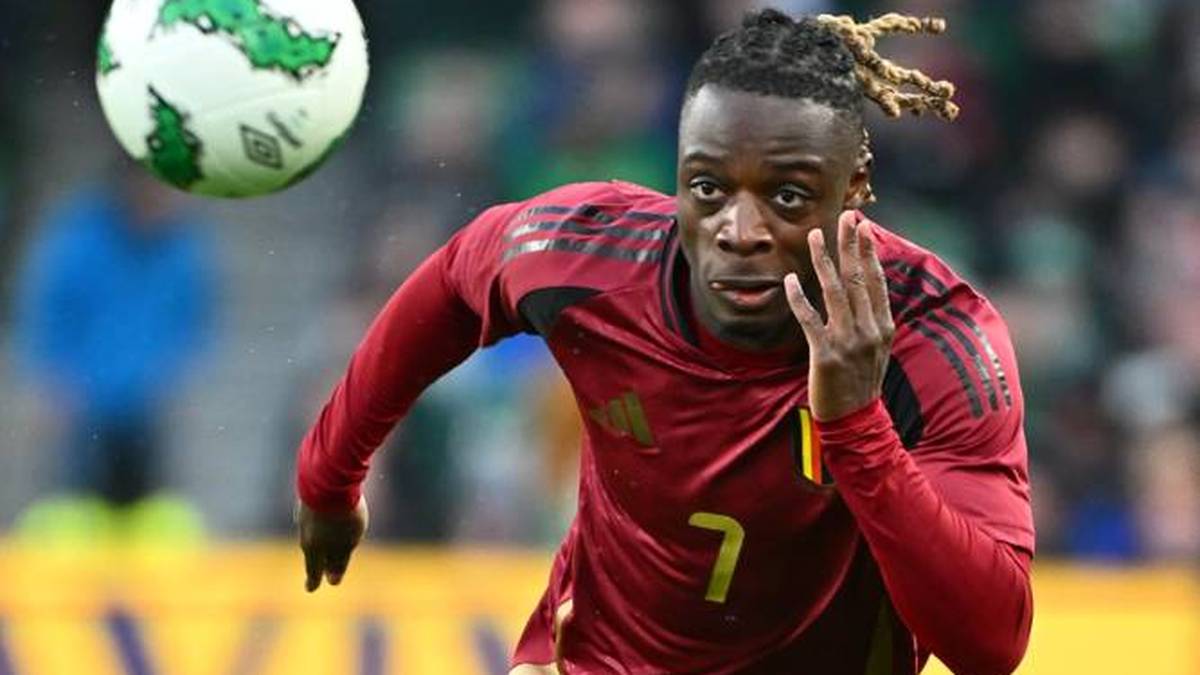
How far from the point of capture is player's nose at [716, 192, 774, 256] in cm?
486

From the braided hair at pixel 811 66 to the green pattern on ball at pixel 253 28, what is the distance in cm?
99

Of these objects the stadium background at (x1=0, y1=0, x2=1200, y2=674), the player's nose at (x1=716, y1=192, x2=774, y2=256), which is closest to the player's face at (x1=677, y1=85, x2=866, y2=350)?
the player's nose at (x1=716, y1=192, x2=774, y2=256)

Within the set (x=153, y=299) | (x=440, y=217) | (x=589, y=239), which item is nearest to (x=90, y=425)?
(x=153, y=299)

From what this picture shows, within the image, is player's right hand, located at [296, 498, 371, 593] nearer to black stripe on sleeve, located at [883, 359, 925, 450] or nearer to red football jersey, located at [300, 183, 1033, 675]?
red football jersey, located at [300, 183, 1033, 675]

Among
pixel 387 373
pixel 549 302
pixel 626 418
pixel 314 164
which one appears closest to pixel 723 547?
pixel 626 418

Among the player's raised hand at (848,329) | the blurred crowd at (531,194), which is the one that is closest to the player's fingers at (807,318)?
the player's raised hand at (848,329)

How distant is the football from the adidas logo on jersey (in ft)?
3.17

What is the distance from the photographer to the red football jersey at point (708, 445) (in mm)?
4965

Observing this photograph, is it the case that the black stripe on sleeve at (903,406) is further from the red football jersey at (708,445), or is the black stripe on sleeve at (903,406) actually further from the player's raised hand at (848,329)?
the player's raised hand at (848,329)

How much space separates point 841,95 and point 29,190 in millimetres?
8500

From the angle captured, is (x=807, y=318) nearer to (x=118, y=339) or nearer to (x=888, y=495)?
(x=888, y=495)

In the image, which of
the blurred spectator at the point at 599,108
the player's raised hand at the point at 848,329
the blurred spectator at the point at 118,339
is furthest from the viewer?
the blurred spectator at the point at 599,108

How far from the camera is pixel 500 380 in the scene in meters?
11.0

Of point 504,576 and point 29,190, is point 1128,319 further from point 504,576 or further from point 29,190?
point 29,190
